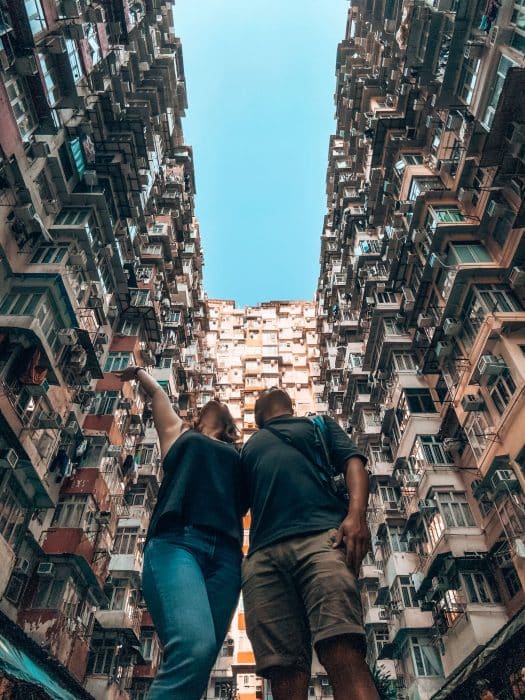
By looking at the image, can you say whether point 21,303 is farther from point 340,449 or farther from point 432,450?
point 432,450

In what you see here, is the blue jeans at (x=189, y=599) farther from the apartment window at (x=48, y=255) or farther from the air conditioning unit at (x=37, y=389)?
the apartment window at (x=48, y=255)

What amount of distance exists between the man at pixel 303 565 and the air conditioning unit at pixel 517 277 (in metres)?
19.9

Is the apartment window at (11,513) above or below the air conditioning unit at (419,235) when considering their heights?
below

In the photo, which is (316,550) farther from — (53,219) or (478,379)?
(53,219)

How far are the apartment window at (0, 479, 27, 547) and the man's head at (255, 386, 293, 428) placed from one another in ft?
56.9

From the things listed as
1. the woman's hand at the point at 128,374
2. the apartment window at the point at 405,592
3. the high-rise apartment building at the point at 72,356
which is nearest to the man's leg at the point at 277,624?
the woman's hand at the point at 128,374

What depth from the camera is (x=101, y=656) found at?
22.2 m

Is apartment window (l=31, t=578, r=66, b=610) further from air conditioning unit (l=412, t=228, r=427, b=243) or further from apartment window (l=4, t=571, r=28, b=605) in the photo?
air conditioning unit (l=412, t=228, r=427, b=243)

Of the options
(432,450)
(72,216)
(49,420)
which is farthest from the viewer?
(72,216)

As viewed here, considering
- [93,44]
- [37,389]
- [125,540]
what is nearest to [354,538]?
[37,389]

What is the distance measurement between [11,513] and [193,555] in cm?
1877

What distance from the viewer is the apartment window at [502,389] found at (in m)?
18.9

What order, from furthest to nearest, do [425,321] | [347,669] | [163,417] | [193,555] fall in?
[425,321], [163,417], [193,555], [347,669]

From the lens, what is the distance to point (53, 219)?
24.4 m
